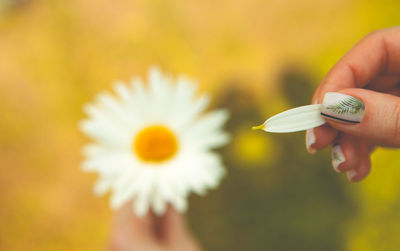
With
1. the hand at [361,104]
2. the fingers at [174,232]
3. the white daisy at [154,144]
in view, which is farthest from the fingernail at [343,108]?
the fingers at [174,232]

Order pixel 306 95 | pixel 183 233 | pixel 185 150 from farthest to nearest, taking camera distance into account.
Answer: pixel 306 95
pixel 183 233
pixel 185 150

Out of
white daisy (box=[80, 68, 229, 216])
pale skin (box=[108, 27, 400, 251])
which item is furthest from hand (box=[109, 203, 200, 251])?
white daisy (box=[80, 68, 229, 216])

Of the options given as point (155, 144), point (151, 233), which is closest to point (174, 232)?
point (151, 233)

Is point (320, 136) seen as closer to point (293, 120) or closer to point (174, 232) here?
point (293, 120)

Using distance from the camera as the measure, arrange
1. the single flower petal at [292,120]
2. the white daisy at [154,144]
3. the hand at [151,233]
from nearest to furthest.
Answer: the single flower petal at [292,120] → the white daisy at [154,144] → the hand at [151,233]

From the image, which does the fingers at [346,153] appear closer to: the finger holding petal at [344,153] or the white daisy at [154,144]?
the finger holding petal at [344,153]

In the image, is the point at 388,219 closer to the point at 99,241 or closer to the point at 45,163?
the point at 99,241

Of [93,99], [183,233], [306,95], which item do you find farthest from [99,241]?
[306,95]
